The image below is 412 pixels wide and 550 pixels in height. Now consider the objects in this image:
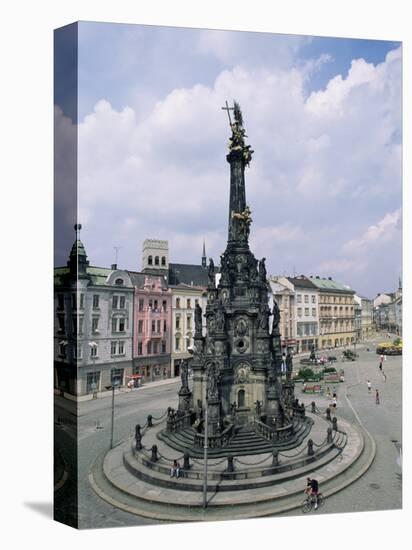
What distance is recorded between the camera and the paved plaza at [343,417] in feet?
48.6

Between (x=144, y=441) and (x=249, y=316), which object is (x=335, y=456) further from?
(x=144, y=441)

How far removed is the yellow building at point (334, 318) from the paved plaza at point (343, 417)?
83.0 inches

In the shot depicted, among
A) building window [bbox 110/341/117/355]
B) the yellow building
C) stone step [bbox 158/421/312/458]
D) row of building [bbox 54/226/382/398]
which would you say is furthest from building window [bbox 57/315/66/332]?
the yellow building

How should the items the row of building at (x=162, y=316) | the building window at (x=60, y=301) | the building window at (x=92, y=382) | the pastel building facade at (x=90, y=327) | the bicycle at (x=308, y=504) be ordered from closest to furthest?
the pastel building facade at (x=90, y=327) → the bicycle at (x=308, y=504) → the building window at (x=60, y=301) → the building window at (x=92, y=382) → the row of building at (x=162, y=316)

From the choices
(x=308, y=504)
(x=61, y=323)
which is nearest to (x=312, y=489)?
(x=308, y=504)

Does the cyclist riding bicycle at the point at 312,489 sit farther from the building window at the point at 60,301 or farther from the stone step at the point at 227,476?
the building window at the point at 60,301

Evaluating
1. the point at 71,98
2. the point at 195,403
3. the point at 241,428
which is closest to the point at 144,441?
the point at 195,403

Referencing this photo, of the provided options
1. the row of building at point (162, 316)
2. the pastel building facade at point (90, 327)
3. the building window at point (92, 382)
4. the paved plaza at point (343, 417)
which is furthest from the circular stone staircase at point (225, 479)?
the row of building at point (162, 316)

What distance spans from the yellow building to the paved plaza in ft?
6.92

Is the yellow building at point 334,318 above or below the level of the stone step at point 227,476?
above

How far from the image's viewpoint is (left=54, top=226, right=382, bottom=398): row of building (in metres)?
29.3

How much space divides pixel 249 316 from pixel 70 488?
11267 millimetres

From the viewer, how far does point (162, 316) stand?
38.3 metres

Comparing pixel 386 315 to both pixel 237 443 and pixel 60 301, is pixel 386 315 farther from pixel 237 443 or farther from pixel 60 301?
A: pixel 60 301
